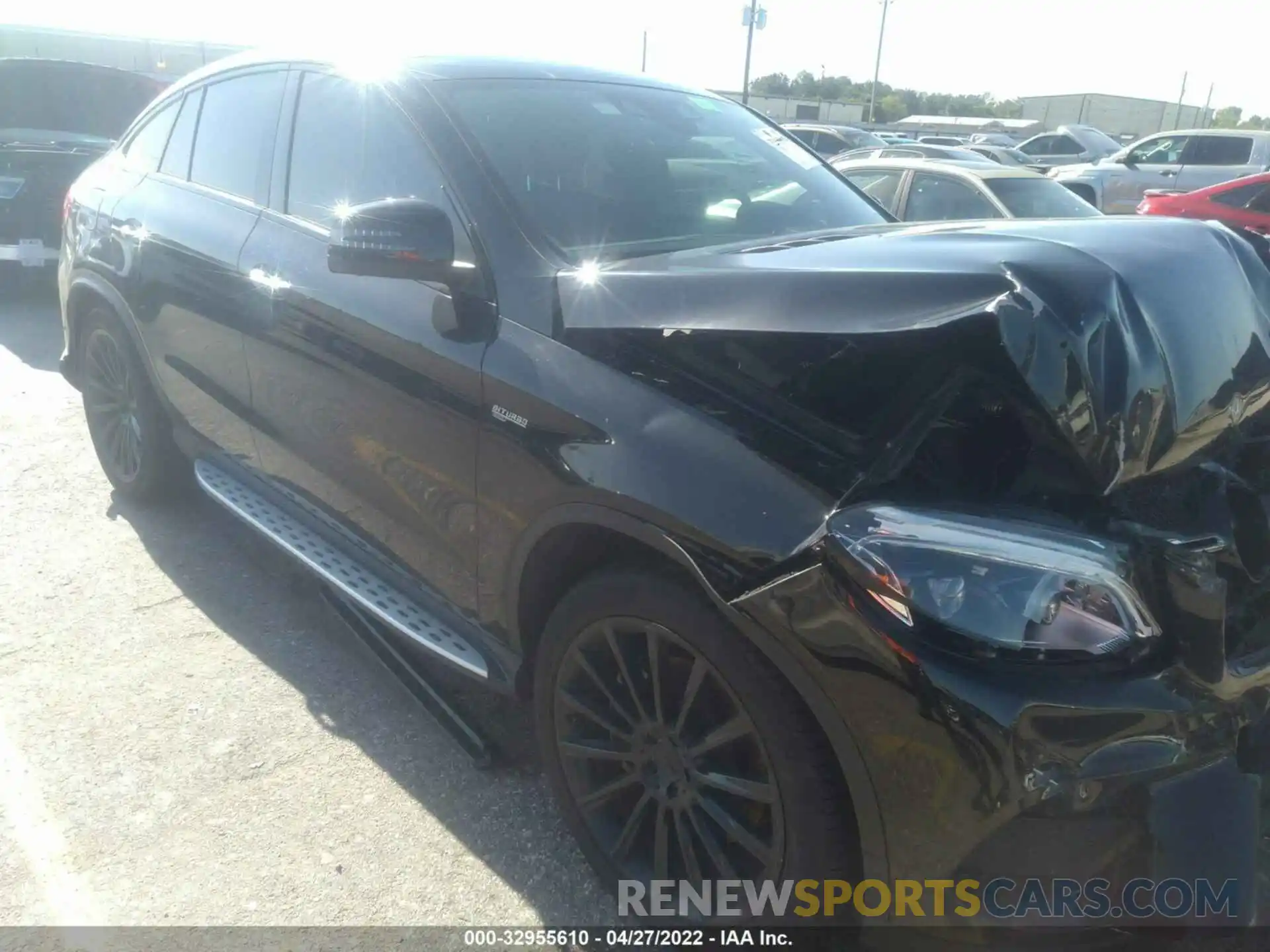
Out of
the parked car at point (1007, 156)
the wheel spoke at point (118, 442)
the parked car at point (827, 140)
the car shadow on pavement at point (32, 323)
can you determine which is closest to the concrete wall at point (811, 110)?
the parked car at point (1007, 156)

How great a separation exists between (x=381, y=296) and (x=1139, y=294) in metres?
1.87

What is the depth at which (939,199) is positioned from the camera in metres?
8.17

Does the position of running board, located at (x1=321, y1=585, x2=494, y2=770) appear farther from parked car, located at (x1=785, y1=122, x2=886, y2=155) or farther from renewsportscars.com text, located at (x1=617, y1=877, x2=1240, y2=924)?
parked car, located at (x1=785, y1=122, x2=886, y2=155)

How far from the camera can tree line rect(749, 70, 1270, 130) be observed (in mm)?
80875

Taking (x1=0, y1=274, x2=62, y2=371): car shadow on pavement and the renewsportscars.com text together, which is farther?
(x1=0, y1=274, x2=62, y2=371): car shadow on pavement

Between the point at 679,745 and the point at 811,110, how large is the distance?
6214cm

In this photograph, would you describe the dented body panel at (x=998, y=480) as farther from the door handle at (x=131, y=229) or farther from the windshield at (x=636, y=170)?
the door handle at (x=131, y=229)

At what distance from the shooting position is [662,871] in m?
2.25

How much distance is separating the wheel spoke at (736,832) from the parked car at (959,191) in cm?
651

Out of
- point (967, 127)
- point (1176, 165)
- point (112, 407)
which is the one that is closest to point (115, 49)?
point (967, 127)

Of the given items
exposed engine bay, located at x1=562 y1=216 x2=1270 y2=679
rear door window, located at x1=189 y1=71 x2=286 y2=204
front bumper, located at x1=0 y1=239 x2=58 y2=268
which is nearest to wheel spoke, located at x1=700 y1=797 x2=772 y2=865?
exposed engine bay, located at x1=562 y1=216 x2=1270 y2=679

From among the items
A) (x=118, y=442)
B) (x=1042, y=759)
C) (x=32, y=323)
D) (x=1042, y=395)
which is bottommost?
(x=32, y=323)

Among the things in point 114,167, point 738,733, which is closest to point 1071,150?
point 114,167

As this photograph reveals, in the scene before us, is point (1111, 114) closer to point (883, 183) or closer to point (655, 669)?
point (883, 183)
